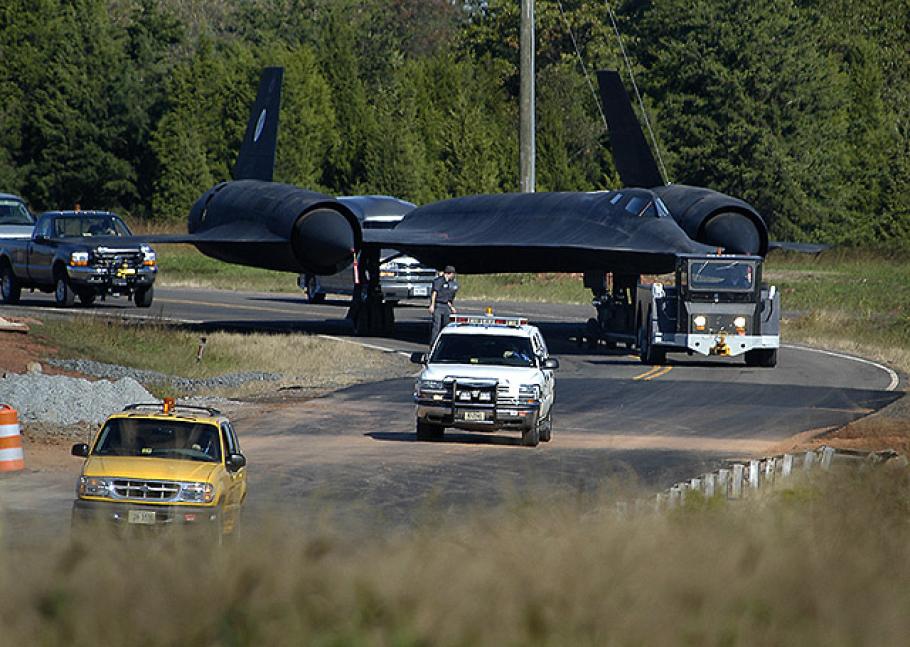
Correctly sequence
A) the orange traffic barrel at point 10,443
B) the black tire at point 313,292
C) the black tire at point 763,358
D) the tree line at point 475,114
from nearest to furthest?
the orange traffic barrel at point 10,443 → the black tire at point 763,358 → the black tire at point 313,292 → the tree line at point 475,114

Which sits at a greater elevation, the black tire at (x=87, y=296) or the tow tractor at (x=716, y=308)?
the tow tractor at (x=716, y=308)

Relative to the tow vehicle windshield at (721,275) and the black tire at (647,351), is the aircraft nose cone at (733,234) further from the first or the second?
the tow vehicle windshield at (721,275)

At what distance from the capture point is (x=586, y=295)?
60000 mm

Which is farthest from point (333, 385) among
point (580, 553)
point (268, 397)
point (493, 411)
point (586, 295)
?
point (586, 295)

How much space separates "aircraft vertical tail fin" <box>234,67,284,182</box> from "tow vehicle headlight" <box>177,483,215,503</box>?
104 feet

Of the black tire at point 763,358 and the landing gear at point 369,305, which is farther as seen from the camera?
the landing gear at point 369,305

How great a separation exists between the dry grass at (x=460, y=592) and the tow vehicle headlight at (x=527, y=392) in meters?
11.6

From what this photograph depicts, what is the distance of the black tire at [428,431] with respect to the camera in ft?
72.4

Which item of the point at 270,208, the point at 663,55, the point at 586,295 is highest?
the point at 663,55

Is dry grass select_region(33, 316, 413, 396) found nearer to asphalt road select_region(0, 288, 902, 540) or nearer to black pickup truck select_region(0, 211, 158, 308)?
asphalt road select_region(0, 288, 902, 540)

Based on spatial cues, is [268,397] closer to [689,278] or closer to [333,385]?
[333,385]

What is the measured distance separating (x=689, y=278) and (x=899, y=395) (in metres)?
5.92

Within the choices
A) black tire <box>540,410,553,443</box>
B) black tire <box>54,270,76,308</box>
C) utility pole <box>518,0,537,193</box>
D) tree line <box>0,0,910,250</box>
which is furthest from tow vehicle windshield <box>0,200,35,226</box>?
tree line <box>0,0,910,250</box>

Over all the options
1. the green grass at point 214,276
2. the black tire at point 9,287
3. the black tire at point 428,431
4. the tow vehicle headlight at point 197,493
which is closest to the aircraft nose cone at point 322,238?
the black tire at point 9,287
